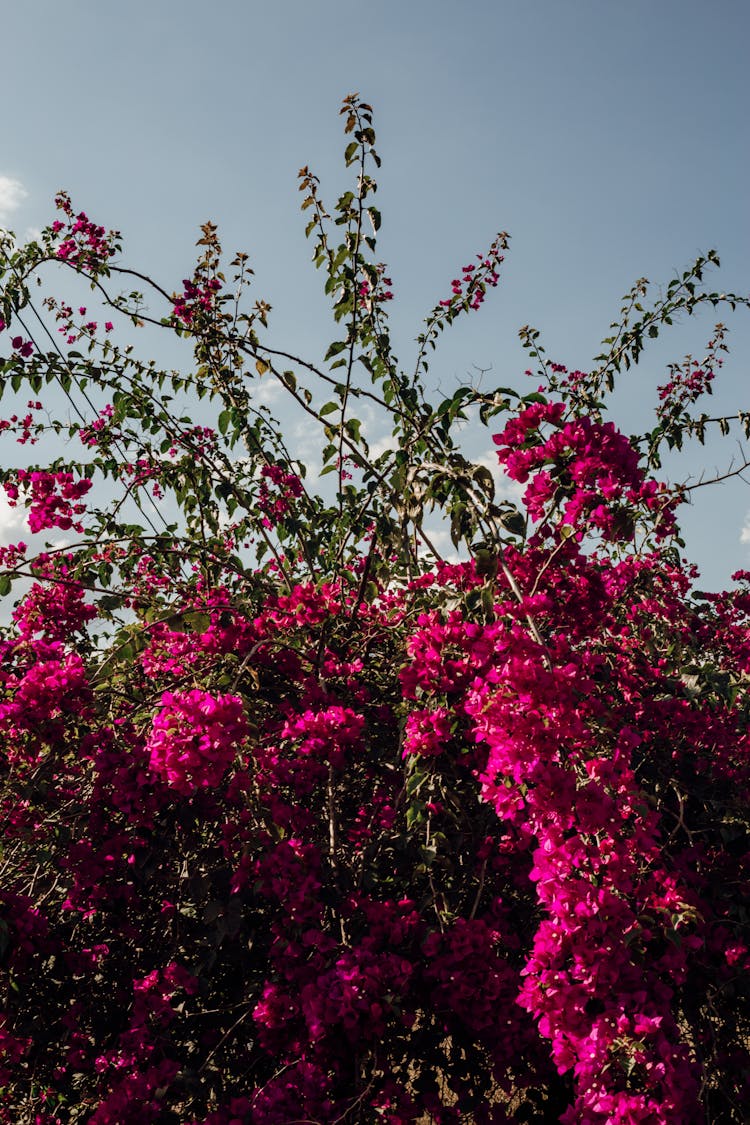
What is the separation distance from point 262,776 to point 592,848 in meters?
1.06

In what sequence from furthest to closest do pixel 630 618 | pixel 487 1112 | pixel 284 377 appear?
pixel 630 618
pixel 284 377
pixel 487 1112

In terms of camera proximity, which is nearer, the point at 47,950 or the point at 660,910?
the point at 660,910

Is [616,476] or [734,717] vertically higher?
[734,717]

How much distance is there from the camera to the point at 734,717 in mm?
3535

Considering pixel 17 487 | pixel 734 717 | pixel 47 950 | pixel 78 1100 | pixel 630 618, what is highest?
pixel 630 618

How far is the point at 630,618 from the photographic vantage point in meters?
3.74

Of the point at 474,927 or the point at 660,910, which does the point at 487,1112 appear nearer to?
the point at 474,927

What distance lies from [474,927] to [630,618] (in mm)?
2044

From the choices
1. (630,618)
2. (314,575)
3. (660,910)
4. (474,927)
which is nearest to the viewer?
(660,910)

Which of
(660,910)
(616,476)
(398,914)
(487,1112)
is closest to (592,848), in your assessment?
(660,910)

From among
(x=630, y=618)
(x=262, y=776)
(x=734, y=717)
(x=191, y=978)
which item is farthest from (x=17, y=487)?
(x=734, y=717)

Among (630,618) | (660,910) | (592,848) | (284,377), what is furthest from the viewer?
(630,618)

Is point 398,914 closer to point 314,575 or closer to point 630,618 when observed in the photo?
point 314,575

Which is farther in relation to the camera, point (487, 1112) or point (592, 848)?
point (487, 1112)
